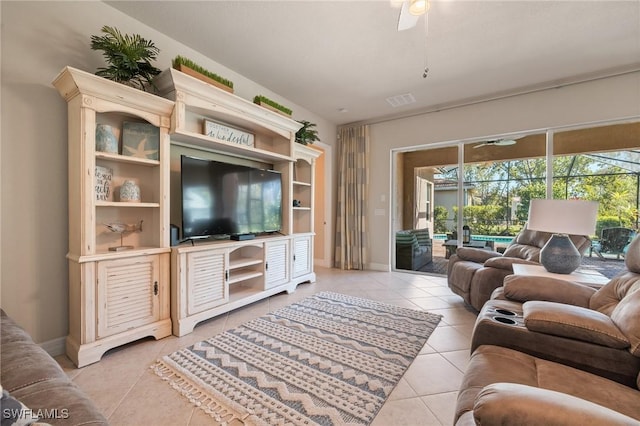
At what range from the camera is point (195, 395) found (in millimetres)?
1471

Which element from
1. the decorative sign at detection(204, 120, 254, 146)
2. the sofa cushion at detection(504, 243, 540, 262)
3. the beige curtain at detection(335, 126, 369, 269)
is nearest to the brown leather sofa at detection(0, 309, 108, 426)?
the decorative sign at detection(204, 120, 254, 146)

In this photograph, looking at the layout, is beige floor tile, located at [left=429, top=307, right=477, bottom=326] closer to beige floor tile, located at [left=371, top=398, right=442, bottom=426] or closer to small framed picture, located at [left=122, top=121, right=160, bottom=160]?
beige floor tile, located at [left=371, top=398, right=442, bottom=426]

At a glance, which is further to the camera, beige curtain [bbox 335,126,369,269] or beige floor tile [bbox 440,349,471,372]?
beige curtain [bbox 335,126,369,269]

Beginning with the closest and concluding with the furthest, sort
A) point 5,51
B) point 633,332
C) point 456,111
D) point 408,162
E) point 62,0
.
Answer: point 633,332 < point 5,51 < point 62,0 < point 456,111 < point 408,162

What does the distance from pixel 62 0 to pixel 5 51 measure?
0.57 meters

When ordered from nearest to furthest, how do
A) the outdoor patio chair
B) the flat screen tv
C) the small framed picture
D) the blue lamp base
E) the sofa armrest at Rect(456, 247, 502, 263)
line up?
the blue lamp base, the small framed picture, the flat screen tv, the sofa armrest at Rect(456, 247, 502, 263), the outdoor patio chair

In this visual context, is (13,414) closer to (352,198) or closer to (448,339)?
(448,339)

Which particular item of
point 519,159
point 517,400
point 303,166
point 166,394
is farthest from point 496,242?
point 166,394

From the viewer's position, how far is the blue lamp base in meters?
1.97

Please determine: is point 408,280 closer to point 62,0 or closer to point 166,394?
point 166,394

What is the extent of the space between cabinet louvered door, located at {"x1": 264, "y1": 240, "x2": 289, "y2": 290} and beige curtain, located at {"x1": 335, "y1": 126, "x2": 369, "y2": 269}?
180 centimetres

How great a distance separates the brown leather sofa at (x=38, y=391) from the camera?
0.73 metres

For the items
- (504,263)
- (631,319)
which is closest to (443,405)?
(631,319)

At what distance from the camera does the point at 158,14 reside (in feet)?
7.31
